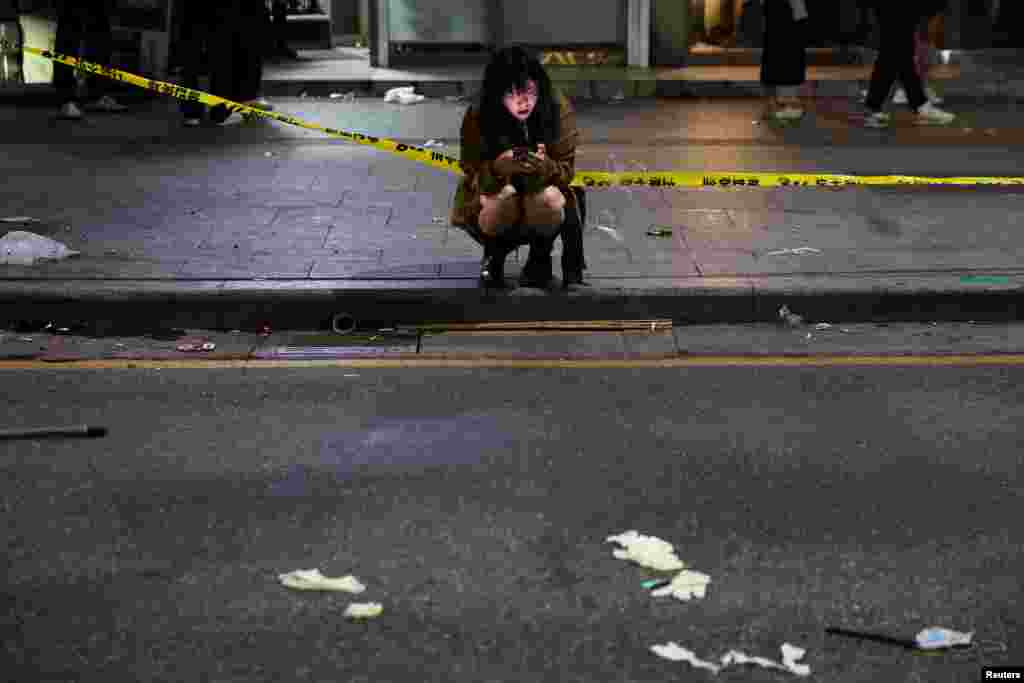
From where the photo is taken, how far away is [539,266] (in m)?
7.81

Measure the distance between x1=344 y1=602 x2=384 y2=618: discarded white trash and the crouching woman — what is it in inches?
132

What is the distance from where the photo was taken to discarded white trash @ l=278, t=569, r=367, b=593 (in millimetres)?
4547

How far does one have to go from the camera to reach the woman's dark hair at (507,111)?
7.43 m

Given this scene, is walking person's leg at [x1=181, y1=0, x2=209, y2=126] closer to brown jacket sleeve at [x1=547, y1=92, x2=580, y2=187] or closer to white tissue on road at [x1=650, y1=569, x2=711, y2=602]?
brown jacket sleeve at [x1=547, y1=92, x2=580, y2=187]

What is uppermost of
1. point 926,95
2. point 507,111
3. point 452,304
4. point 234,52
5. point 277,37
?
point 507,111

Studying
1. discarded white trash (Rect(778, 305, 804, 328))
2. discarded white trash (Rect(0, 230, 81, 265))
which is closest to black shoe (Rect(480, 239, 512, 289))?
discarded white trash (Rect(778, 305, 804, 328))

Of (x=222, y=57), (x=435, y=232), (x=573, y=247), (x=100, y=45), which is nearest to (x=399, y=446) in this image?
(x=573, y=247)

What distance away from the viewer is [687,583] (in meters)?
4.59

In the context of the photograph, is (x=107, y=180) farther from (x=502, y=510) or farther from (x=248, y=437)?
(x=502, y=510)

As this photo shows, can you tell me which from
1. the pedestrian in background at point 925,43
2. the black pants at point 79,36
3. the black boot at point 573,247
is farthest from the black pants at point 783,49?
the black boot at point 573,247

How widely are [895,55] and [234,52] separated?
5.70 metres

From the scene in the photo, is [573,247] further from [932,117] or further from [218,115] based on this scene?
[932,117]

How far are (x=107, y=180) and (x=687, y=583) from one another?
23.7ft

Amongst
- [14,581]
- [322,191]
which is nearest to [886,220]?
[322,191]
